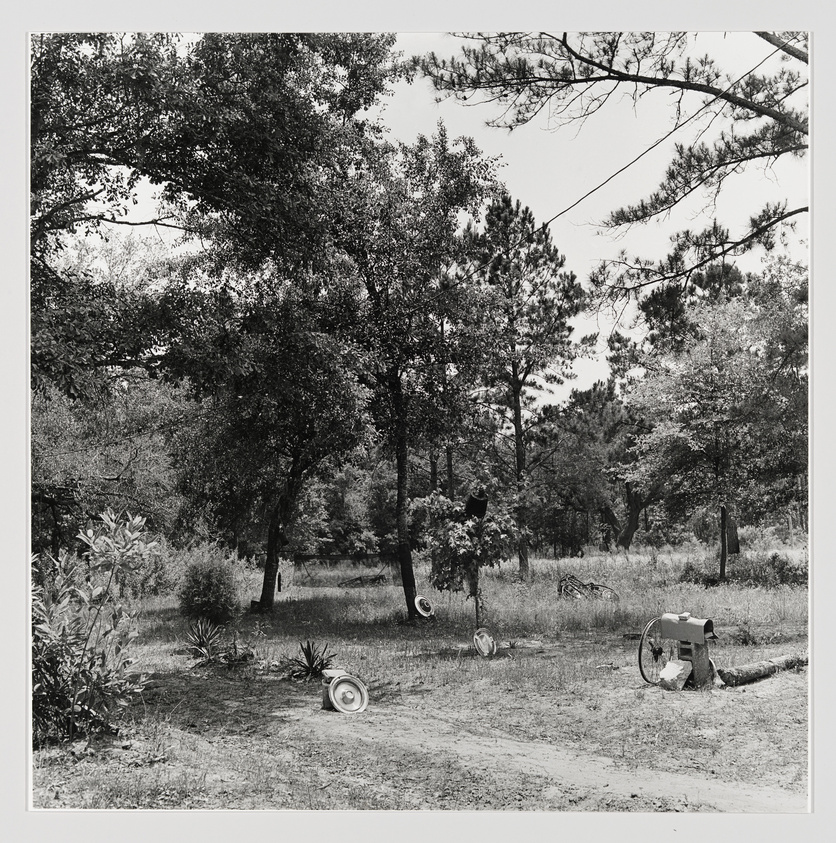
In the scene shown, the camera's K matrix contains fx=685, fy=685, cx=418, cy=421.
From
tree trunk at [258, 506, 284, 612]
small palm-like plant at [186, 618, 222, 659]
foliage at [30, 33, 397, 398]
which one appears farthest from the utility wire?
small palm-like plant at [186, 618, 222, 659]

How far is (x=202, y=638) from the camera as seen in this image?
177 inches

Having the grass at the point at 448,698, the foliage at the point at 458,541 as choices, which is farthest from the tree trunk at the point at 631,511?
the foliage at the point at 458,541

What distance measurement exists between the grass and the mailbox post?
10cm

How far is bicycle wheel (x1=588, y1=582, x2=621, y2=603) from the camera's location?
471cm

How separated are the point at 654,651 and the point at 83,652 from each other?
356 centimetres

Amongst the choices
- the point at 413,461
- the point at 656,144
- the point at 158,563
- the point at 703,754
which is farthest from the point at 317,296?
the point at 703,754

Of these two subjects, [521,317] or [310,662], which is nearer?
[310,662]

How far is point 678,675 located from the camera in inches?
173

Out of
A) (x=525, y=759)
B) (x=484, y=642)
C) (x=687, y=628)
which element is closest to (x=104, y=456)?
(x=484, y=642)

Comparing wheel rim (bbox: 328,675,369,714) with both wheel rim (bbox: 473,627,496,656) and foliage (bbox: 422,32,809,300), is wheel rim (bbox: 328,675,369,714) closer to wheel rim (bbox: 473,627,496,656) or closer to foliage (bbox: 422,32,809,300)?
wheel rim (bbox: 473,627,496,656)

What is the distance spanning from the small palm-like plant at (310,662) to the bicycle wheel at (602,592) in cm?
181

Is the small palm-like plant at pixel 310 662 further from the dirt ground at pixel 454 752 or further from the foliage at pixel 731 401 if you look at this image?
the foliage at pixel 731 401

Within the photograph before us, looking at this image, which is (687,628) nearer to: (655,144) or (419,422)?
(419,422)

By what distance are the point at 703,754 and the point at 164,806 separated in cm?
307
